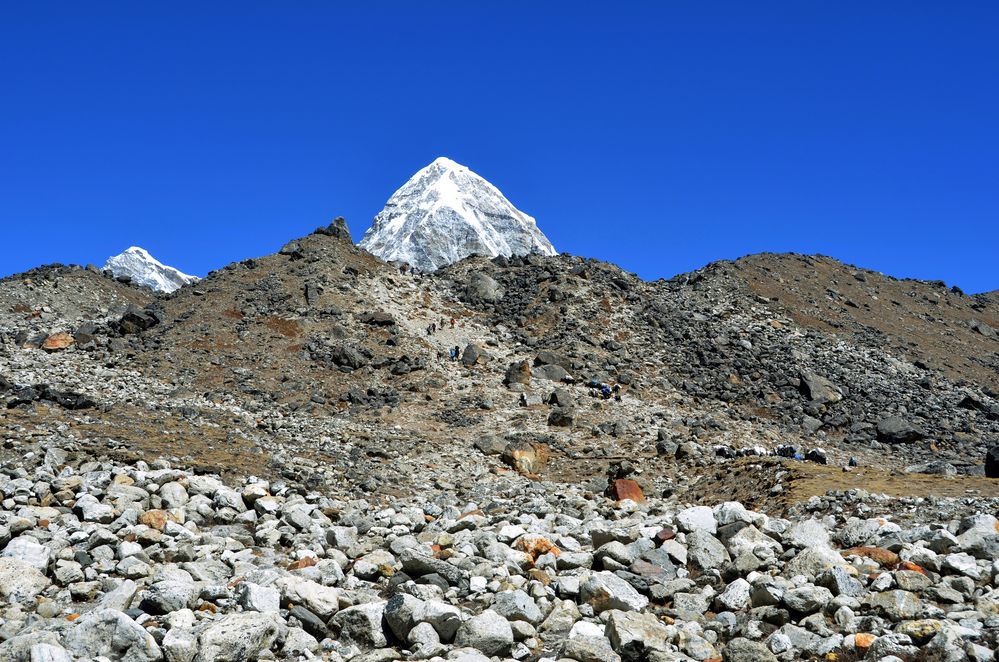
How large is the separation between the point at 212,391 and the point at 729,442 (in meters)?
16.1

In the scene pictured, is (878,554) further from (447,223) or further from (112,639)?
(447,223)

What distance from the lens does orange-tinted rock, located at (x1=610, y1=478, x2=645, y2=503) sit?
58.5 ft

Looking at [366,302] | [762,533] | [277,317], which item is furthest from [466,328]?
[762,533]

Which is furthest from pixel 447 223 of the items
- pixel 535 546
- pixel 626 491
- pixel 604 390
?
pixel 535 546

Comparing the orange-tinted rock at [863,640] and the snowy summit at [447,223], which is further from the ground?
the snowy summit at [447,223]

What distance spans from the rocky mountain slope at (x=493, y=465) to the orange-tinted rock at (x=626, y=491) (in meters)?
0.10

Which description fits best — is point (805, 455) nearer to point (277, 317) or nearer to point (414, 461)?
point (414, 461)

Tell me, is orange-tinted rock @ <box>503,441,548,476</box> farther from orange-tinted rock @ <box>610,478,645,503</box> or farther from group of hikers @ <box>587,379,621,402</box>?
group of hikers @ <box>587,379,621,402</box>

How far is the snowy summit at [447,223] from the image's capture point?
91.2m

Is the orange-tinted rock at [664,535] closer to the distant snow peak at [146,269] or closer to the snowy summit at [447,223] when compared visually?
the snowy summit at [447,223]

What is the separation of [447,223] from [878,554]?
285 feet

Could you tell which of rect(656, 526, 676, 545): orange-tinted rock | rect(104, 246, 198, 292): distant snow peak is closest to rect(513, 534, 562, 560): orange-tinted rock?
rect(656, 526, 676, 545): orange-tinted rock

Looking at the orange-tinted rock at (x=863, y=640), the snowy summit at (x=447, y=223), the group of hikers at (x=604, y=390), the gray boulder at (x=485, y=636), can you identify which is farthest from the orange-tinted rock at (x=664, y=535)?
the snowy summit at (x=447, y=223)

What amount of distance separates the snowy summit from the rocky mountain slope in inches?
1894
